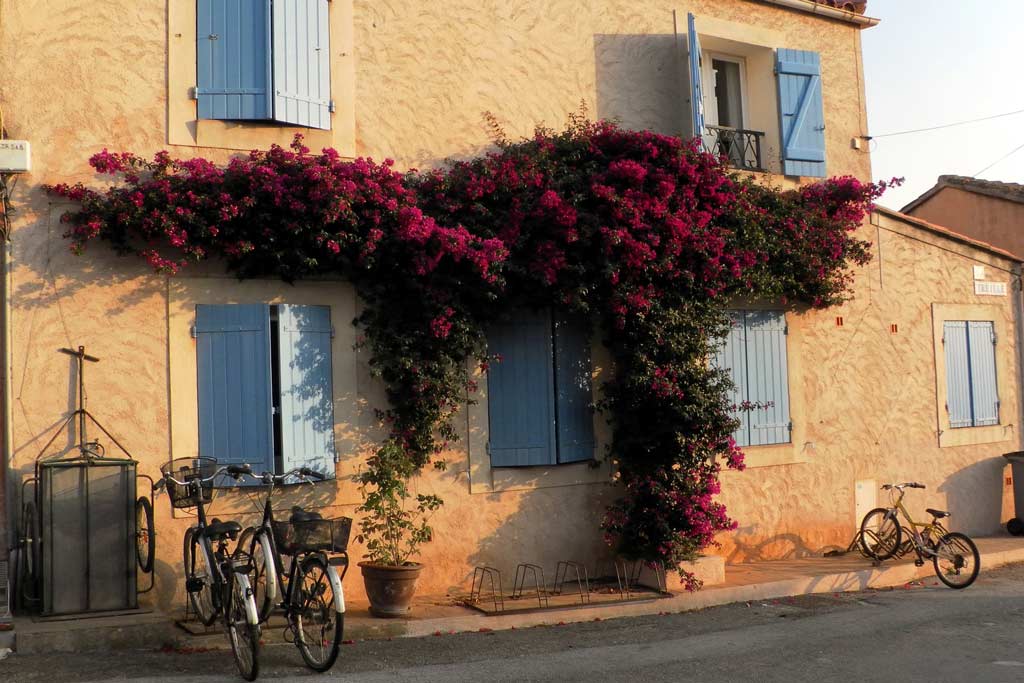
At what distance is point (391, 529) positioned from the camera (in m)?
8.36

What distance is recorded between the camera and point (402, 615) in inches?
318

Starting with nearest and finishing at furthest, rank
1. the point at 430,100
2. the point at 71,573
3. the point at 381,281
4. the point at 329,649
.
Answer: the point at 329,649, the point at 71,573, the point at 381,281, the point at 430,100

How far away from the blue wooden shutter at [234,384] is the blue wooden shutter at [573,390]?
9.06 feet

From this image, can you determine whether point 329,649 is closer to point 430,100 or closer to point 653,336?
point 653,336

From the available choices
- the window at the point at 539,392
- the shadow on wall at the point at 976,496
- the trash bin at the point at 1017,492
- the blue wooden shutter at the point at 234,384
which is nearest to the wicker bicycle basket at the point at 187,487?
the blue wooden shutter at the point at 234,384

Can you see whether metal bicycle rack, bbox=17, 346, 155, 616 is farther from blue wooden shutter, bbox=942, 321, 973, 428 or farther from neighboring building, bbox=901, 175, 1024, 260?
neighboring building, bbox=901, 175, 1024, 260

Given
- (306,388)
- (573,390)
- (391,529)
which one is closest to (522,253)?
(573,390)

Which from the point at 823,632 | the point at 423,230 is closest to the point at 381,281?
the point at 423,230

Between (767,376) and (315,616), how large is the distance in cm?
616

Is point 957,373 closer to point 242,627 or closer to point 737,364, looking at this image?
point 737,364

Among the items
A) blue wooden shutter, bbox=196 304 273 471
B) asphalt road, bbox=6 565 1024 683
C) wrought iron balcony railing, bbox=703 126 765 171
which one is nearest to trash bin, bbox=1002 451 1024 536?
asphalt road, bbox=6 565 1024 683

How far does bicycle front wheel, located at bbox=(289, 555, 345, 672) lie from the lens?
6418 millimetres

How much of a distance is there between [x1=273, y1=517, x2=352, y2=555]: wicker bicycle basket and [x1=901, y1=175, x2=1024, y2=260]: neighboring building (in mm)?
13260

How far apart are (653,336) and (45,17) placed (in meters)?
5.63
